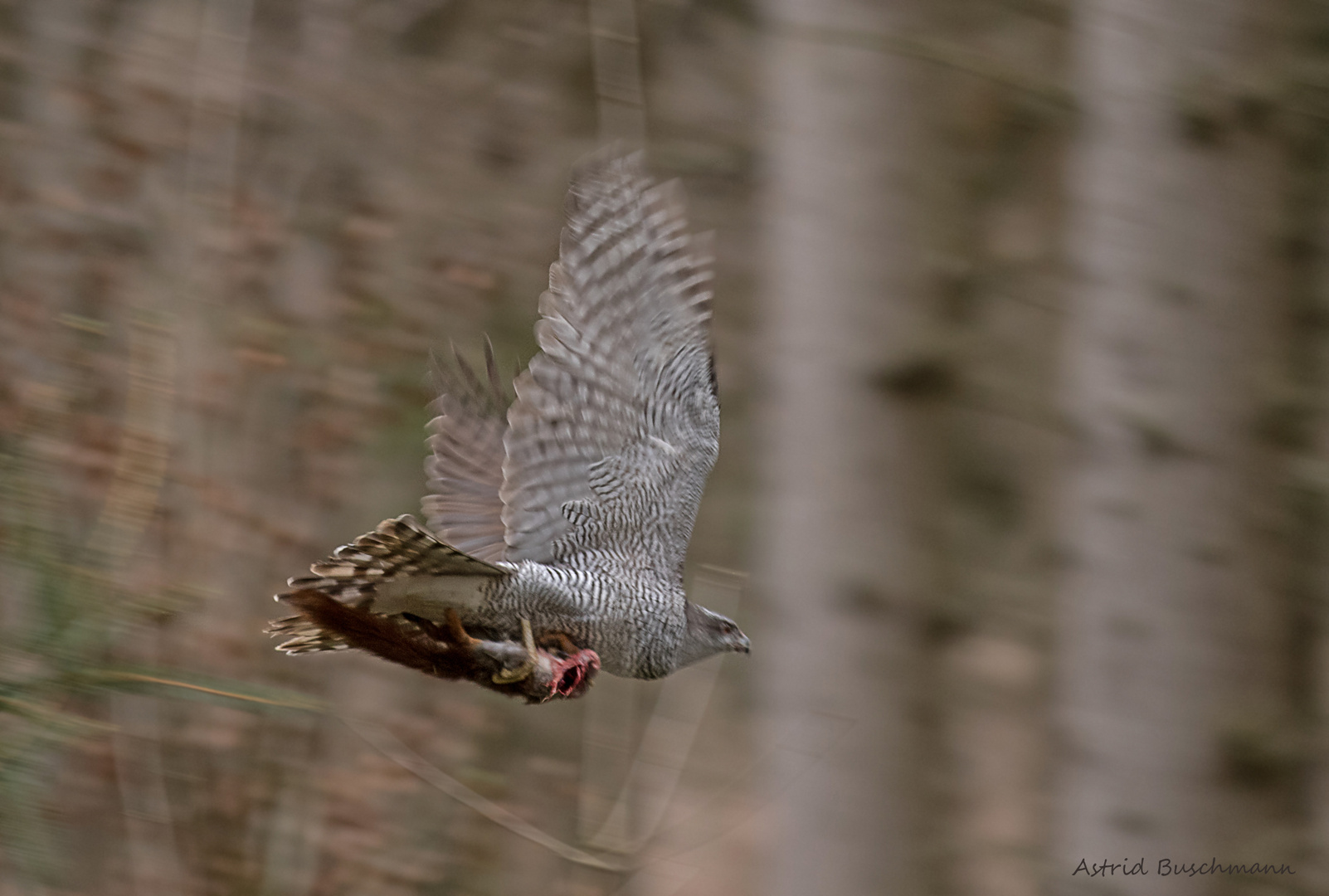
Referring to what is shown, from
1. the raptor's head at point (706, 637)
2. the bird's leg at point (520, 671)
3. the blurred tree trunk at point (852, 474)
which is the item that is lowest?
the raptor's head at point (706, 637)

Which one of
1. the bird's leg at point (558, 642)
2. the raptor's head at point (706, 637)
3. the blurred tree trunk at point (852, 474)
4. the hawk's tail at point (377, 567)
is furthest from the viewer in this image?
the raptor's head at point (706, 637)

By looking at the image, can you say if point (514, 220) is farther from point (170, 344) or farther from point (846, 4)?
point (846, 4)

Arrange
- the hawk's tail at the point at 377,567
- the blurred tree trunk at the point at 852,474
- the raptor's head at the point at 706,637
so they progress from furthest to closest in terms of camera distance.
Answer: the raptor's head at the point at 706,637, the hawk's tail at the point at 377,567, the blurred tree trunk at the point at 852,474

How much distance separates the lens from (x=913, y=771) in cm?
108

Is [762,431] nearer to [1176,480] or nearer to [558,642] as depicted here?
[1176,480]

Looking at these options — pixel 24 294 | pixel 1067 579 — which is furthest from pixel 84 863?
pixel 1067 579

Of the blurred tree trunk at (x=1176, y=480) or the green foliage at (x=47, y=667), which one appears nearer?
the blurred tree trunk at (x=1176, y=480)

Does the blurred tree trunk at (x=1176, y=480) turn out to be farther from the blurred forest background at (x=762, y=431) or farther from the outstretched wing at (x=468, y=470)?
the outstretched wing at (x=468, y=470)

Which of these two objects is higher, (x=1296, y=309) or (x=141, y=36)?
(x=1296, y=309)

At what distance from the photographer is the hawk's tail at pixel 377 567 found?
5.07ft

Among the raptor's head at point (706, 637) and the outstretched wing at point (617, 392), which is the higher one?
the outstretched wing at point (617, 392)

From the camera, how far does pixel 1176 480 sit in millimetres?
1139

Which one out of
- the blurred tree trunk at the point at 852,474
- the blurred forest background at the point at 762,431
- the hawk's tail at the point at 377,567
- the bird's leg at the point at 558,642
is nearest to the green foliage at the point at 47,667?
the blurred forest background at the point at 762,431

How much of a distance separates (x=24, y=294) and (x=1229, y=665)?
3.88 meters
